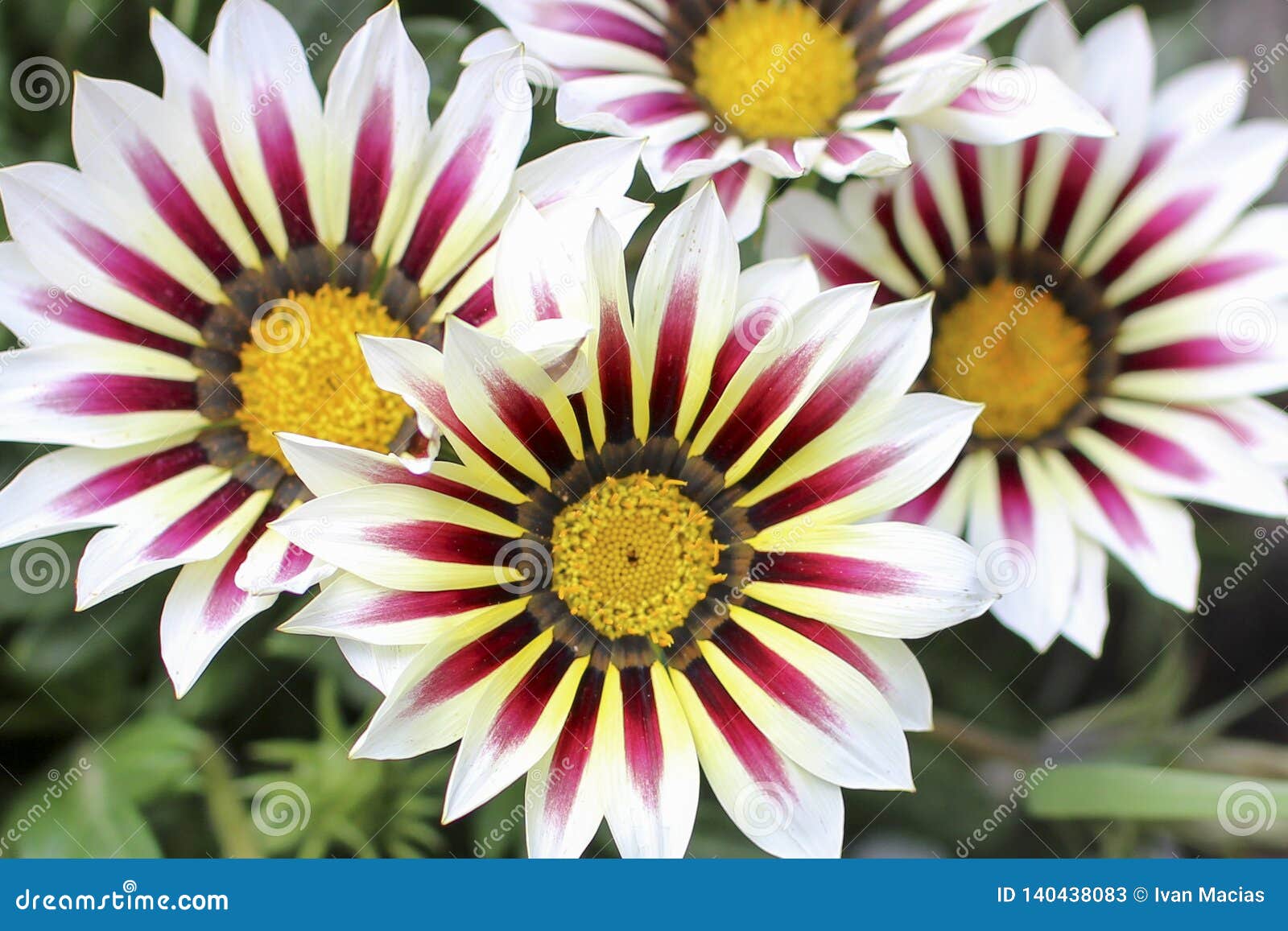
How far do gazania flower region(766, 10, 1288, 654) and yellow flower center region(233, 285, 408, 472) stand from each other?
40 cm

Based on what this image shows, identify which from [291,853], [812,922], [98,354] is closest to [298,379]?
[98,354]

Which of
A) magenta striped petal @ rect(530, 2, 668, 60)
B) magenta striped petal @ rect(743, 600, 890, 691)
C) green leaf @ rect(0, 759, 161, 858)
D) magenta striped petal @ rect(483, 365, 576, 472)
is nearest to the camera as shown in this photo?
magenta striped petal @ rect(483, 365, 576, 472)

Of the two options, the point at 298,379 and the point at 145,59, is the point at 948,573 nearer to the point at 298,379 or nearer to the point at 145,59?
the point at 298,379

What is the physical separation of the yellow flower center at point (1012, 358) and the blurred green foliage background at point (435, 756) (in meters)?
0.35

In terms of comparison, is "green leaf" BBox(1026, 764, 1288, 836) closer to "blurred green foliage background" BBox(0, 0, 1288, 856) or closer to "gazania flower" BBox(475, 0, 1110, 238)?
"blurred green foliage background" BBox(0, 0, 1288, 856)

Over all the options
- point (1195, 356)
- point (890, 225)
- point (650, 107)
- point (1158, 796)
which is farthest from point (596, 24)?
point (1158, 796)

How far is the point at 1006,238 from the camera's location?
128 cm

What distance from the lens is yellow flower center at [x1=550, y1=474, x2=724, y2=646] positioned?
1009mm

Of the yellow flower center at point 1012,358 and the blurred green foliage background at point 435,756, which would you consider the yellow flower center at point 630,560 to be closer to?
the blurred green foliage background at point 435,756

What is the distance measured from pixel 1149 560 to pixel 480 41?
817 millimetres

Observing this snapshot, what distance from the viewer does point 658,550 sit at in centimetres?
102

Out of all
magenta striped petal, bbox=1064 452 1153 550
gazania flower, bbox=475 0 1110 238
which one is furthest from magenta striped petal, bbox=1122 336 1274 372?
gazania flower, bbox=475 0 1110 238

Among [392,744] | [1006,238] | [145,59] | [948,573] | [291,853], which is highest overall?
[145,59]

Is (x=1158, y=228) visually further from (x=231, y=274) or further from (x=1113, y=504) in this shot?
(x=231, y=274)
